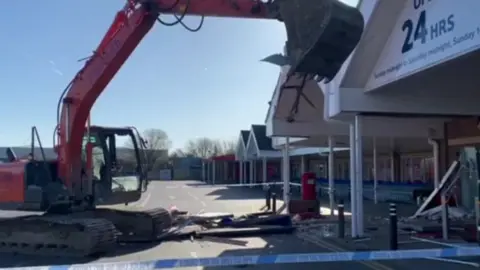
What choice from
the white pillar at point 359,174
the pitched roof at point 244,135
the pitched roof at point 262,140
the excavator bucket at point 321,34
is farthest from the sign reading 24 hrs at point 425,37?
the pitched roof at point 244,135

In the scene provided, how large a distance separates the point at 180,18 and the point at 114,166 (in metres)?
4.44

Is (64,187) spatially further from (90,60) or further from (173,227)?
(173,227)

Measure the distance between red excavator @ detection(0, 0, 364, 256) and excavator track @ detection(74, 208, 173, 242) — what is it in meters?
0.02

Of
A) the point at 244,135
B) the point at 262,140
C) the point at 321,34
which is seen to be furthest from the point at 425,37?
the point at 244,135

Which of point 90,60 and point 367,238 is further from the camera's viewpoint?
point 367,238

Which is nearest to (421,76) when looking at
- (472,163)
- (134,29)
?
(472,163)

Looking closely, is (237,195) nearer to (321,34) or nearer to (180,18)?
(180,18)

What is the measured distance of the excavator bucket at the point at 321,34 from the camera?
6527 millimetres

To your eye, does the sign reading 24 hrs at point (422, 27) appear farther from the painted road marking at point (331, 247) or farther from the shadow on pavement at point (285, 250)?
the shadow on pavement at point (285, 250)

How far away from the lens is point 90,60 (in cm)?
1182

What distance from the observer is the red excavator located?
10.8m

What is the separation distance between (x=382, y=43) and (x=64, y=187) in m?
7.86

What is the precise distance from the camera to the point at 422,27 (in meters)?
10.2

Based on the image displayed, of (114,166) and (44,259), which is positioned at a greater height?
(114,166)
